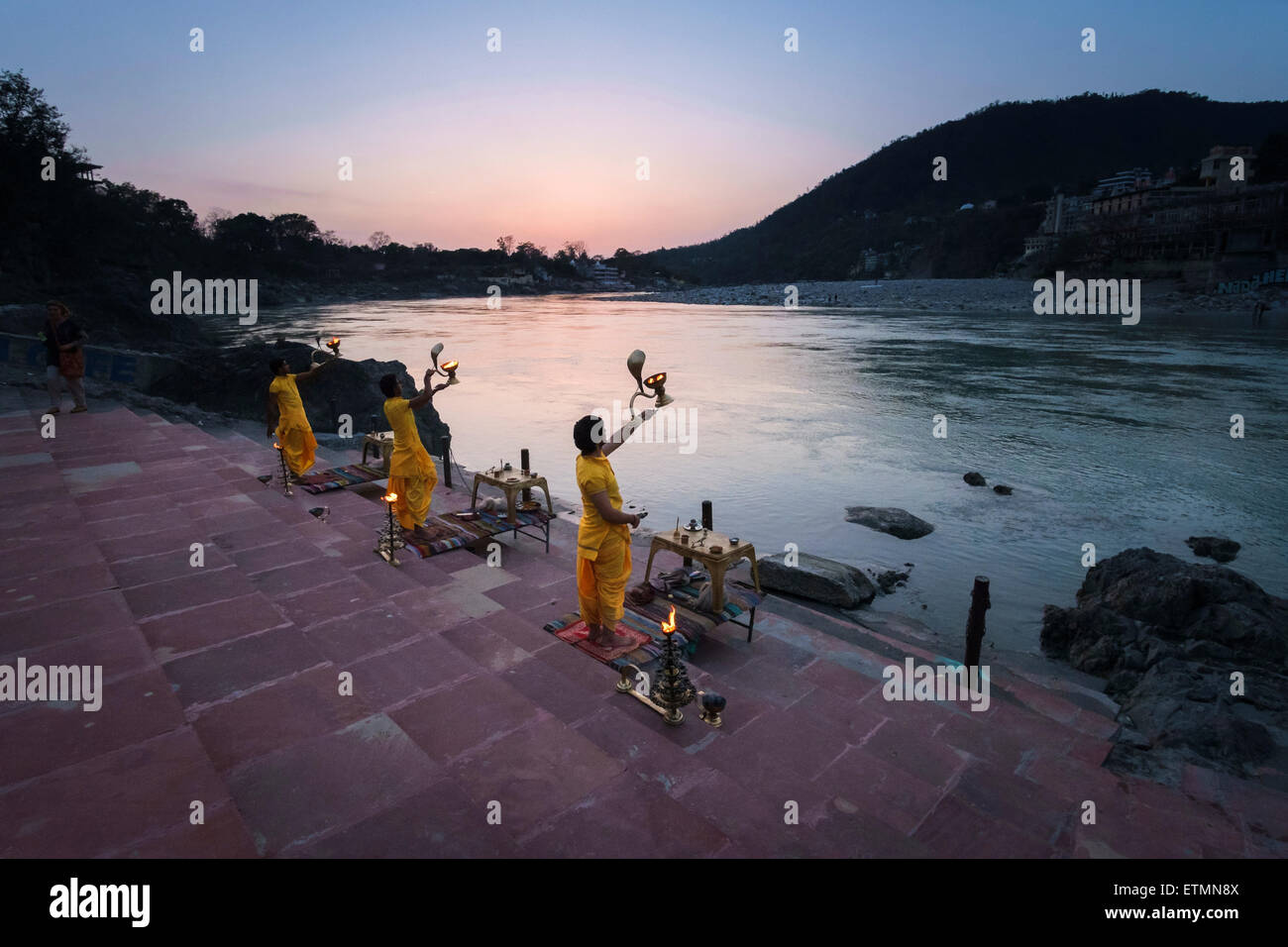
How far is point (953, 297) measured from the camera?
73500 millimetres

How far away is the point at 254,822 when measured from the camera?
2.56 meters

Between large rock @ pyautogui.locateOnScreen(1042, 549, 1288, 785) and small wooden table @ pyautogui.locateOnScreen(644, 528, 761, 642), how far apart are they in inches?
103

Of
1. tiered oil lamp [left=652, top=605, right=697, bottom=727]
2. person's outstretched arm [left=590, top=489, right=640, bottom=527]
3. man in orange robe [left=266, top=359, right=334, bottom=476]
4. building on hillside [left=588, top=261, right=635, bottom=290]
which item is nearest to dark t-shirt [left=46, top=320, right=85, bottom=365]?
man in orange robe [left=266, top=359, right=334, bottom=476]

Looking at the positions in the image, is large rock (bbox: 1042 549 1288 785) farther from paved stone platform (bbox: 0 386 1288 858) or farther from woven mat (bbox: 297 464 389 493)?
woven mat (bbox: 297 464 389 493)

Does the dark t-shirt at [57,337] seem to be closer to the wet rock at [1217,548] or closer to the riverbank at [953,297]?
the wet rock at [1217,548]

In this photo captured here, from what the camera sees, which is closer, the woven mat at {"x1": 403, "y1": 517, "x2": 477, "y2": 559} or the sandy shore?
the woven mat at {"x1": 403, "y1": 517, "x2": 477, "y2": 559}

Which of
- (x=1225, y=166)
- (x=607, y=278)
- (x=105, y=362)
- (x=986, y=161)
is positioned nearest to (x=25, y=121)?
(x=105, y=362)

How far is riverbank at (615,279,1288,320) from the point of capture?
168ft

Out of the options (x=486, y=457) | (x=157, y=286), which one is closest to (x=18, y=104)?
(x=157, y=286)

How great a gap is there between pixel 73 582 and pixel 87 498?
265 centimetres

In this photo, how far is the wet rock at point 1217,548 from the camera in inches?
371

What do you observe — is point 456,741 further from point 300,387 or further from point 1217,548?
point 300,387
